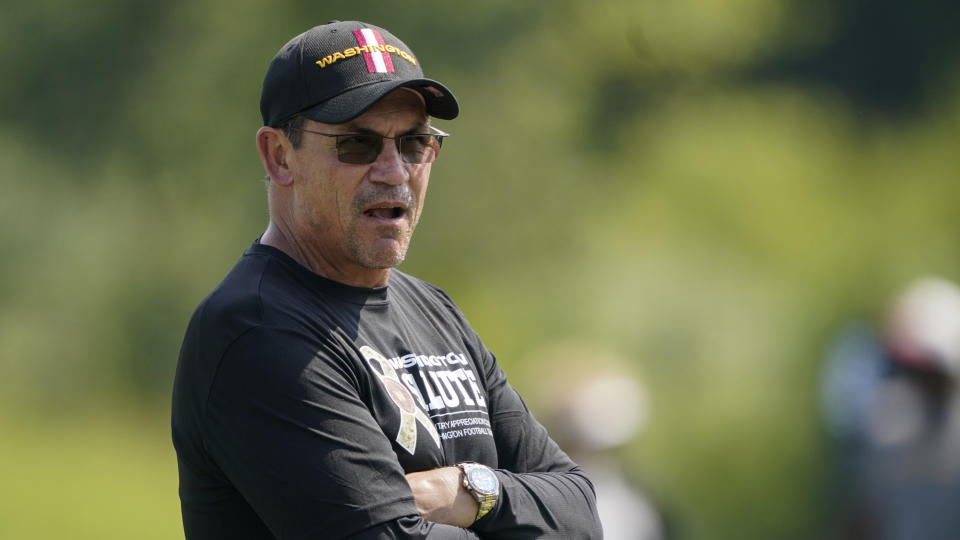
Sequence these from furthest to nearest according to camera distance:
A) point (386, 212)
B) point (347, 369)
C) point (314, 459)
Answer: point (386, 212)
point (347, 369)
point (314, 459)

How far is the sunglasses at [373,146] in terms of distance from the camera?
2279 millimetres

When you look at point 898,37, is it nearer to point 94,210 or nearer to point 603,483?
point 603,483

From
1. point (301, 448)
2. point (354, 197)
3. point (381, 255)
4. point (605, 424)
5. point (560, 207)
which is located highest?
point (560, 207)

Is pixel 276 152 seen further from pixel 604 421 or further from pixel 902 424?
pixel 902 424

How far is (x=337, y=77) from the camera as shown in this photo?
7.39ft

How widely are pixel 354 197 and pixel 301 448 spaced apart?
556mm

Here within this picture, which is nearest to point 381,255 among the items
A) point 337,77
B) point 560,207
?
point 337,77

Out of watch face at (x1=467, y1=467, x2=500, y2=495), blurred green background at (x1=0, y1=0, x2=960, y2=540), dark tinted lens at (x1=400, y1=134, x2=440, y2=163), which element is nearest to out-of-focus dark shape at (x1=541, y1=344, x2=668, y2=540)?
blurred green background at (x1=0, y1=0, x2=960, y2=540)

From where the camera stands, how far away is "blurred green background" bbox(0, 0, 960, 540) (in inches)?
242

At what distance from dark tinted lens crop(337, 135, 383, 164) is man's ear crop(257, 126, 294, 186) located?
0.12 meters

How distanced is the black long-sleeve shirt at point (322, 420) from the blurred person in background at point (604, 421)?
8.71 feet

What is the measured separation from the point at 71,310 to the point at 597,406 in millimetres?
2892

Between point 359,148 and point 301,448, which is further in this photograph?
point 359,148

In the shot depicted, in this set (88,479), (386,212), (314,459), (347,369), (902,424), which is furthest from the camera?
(88,479)
